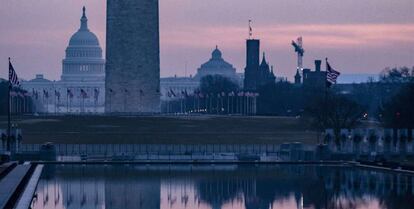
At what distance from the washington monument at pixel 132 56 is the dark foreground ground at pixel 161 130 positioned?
7.84 m

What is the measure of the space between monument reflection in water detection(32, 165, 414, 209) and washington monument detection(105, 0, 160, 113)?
1795 inches

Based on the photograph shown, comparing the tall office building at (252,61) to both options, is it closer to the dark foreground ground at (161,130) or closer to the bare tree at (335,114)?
the dark foreground ground at (161,130)

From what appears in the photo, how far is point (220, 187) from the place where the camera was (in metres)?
52.1

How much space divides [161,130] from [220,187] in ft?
146

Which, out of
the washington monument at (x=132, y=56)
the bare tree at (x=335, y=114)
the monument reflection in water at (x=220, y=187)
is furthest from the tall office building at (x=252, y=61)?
the monument reflection in water at (x=220, y=187)

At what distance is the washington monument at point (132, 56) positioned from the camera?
111 m

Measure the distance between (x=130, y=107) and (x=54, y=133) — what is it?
20.7 meters

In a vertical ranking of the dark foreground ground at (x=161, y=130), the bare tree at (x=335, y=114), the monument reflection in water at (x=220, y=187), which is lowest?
the monument reflection in water at (x=220, y=187)

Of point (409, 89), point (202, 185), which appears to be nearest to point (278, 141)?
point (409, 89)

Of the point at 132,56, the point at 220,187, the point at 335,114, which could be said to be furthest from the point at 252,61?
the point at 220,187

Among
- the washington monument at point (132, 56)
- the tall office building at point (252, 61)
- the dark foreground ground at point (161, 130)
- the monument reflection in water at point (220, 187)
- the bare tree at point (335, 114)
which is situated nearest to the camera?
the monument reflection in water at point (220, 187)

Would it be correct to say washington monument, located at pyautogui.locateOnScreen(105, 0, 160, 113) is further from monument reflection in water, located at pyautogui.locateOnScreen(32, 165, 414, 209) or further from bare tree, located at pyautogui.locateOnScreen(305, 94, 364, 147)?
monument reflection in water, located at pyautogui.locateOnScreen(32, 165, 414, 209)

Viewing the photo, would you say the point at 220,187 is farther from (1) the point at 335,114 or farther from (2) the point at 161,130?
(2) the point at 161,130

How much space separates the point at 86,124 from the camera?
99.6 m
